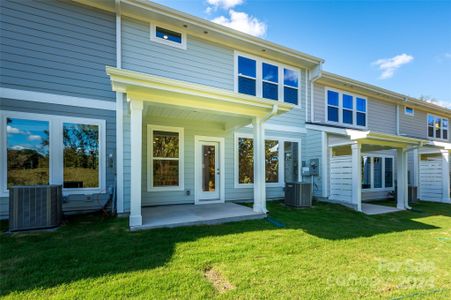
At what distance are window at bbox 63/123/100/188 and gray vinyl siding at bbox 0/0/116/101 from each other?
84cm

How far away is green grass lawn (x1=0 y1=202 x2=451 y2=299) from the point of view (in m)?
2.30

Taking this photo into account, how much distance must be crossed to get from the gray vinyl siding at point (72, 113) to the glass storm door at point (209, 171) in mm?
2495

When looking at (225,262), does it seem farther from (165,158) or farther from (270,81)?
(270,81)

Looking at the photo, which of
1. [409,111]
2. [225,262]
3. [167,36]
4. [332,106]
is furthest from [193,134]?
[409,111]

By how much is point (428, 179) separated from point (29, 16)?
15225mm

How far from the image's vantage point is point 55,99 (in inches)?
193

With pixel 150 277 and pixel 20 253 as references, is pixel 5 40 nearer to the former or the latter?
pixel 20 253

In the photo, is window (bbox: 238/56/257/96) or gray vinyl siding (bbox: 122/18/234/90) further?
window (bbox: 238/56/257/96)

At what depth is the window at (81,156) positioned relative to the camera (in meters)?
5.04

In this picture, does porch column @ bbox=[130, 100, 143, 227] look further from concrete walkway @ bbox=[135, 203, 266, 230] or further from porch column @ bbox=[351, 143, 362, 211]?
porch column @ bbox=[351, 143, 362, 211]

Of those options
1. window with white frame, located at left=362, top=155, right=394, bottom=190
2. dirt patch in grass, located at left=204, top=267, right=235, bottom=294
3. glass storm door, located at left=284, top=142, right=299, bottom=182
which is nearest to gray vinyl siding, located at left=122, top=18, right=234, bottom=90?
glass storm door, located at left=284, top=142, right=299, bottom=182

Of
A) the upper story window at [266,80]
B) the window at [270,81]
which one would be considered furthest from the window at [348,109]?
the window at [270,81]

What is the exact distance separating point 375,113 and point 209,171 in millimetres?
8734

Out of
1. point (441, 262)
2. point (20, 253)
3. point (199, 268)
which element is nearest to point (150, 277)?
point (199, 268)
